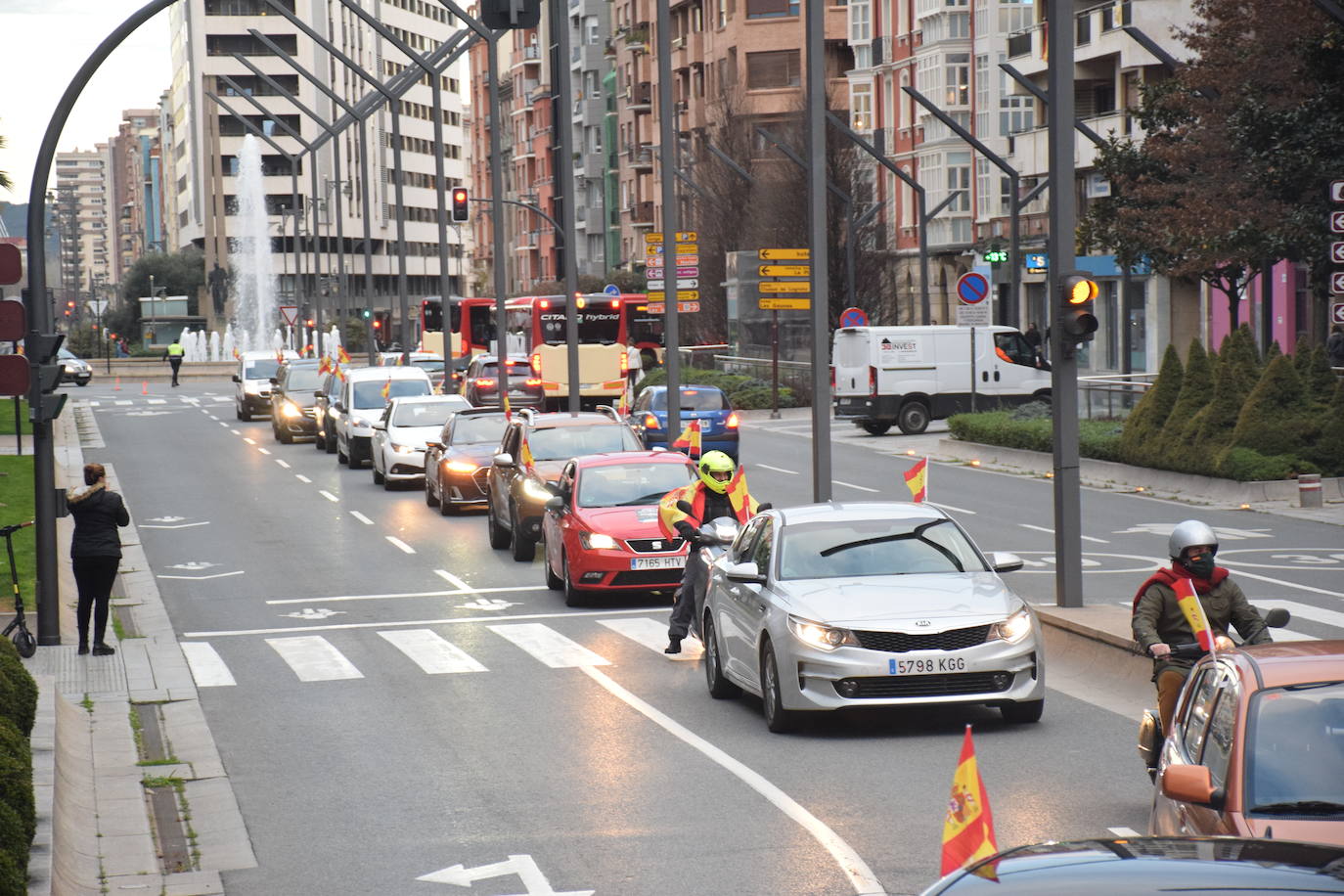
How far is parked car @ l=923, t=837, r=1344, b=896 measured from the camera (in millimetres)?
4137

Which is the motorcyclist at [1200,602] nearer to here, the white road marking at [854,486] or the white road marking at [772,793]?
the white road marking at [772,793]

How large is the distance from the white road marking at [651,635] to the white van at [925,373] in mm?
27066

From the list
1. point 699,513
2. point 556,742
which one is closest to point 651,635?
point 699,513

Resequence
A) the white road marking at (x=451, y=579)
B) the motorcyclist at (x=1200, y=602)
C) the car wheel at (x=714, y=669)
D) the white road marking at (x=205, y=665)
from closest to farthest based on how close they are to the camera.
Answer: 1. the motorcyclist at (x=1200, y=602)
2. the car wheel at (x=714, y=669)
3. the white road marking at (x=205, y=665)
4. the white road marking at (x=451, y=579)

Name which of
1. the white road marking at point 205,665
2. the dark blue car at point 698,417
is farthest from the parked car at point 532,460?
the dark blue car at point 698,417

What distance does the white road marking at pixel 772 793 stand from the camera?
9523 millimetres

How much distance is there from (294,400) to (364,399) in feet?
29.1

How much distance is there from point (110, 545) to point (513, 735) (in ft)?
18.9

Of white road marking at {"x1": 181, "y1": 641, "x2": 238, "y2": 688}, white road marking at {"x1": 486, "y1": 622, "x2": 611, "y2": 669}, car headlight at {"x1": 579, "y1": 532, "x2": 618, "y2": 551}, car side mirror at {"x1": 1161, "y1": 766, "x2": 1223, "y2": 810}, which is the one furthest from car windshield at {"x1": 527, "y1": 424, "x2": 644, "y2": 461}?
car side mirror at {"x1": 1161, "y1": 766, "x2": 1223, "y2": 810}

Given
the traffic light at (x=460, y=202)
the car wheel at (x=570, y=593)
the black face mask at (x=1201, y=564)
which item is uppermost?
the traffic light at (x=460, y=202)

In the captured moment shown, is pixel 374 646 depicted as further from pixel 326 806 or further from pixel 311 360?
pixel 311 360

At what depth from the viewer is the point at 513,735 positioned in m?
13.8

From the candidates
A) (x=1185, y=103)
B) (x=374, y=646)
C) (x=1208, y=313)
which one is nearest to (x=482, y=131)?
(x=1208, y=313)

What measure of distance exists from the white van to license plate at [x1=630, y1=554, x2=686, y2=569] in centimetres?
2580
